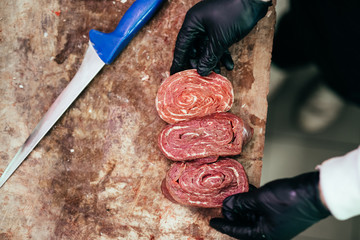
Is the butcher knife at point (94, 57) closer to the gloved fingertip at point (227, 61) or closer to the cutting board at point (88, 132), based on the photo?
the cutting board at point (88, 132)

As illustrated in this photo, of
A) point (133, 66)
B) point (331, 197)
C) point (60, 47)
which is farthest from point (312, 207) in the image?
point (60, 47)

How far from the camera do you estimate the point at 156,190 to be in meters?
3.23

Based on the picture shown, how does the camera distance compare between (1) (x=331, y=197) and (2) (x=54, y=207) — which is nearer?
(1) (x=331, y=197)

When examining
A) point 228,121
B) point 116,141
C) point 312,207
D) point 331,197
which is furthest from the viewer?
point 116,141

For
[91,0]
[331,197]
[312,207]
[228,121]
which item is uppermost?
[91,0]

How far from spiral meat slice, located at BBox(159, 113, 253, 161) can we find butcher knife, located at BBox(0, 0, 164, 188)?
3.21 ft

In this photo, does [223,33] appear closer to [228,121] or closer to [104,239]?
[228,121]

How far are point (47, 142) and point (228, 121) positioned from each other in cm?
195

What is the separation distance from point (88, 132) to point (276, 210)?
2.05 m

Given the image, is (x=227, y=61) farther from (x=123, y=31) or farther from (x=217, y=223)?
(x=217, y=223)

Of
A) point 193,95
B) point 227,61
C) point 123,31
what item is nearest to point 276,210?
point 193,95

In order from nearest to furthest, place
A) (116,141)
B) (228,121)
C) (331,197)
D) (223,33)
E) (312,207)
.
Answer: (331,197)
(312,207)
(223,33)
(228,121)
(116,141)

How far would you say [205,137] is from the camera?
3.00 meters

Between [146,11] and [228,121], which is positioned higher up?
[146,11]
